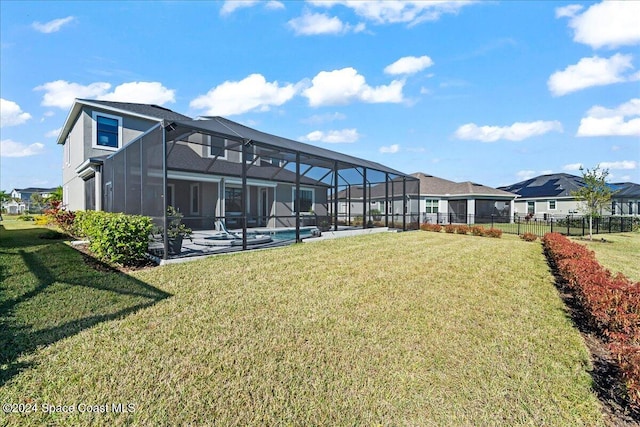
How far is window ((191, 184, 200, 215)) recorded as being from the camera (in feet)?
46.0

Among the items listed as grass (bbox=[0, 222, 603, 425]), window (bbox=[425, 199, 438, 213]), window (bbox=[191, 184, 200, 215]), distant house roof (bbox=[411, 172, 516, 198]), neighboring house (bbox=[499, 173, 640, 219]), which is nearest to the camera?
grass (bbox=[0, 222, 603, 425])

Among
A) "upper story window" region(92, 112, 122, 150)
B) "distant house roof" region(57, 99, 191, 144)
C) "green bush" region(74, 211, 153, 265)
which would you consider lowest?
"green bush" region(74, 211, 153, 265)

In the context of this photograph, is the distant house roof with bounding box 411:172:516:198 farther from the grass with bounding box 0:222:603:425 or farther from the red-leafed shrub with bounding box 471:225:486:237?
the grass with bounding box 0:222:603:425

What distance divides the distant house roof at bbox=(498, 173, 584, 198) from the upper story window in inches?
1351

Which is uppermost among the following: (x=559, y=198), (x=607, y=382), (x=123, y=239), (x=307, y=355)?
(x=559, y=198)

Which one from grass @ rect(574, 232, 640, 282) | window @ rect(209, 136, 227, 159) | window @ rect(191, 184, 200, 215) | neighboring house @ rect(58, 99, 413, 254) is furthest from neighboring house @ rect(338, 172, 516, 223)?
window @ rect(191, 184, 200, 215)

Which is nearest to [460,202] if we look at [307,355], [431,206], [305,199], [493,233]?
[431,206]

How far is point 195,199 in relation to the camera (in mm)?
14109

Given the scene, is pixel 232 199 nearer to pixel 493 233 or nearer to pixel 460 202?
pixel 493 233

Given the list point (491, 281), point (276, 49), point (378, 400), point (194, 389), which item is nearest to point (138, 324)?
point (194, 389)

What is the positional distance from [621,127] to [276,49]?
40472 millimetres

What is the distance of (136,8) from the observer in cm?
948

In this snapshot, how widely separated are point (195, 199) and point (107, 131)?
5.41m

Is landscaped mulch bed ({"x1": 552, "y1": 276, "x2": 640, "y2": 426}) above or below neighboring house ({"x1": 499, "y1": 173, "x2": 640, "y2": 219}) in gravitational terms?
below
